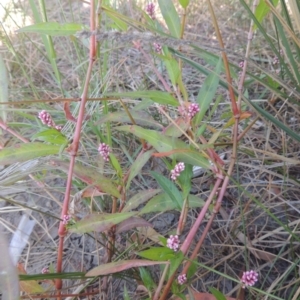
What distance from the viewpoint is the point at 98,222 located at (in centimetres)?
72

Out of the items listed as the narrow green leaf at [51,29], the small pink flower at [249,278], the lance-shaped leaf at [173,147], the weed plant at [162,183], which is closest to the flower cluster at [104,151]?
the weed plant at [162,183]

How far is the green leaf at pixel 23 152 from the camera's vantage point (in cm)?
74

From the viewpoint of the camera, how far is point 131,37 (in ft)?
1.86

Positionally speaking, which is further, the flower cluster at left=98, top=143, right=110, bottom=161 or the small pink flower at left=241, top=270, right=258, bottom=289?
the flower cluster at left=98, top=143, right=110, bottom=161

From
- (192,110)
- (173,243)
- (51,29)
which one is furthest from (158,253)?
(51,29)

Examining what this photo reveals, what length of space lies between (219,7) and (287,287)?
139cm

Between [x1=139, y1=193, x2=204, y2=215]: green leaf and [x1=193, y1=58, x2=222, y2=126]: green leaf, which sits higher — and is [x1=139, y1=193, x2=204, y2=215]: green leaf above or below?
below

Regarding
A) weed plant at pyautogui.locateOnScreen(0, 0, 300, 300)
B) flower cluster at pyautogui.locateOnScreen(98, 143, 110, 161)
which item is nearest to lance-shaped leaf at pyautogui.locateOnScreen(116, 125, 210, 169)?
weed plant at pyautogui.locateOnScreen(0, 0, 300, 300)

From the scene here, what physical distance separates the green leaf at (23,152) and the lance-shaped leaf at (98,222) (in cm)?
14

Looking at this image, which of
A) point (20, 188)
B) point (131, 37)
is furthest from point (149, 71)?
point (131, 37)

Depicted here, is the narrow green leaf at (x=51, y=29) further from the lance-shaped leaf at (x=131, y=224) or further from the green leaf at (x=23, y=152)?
the lance-shaped leaf at (x=131, y=224)

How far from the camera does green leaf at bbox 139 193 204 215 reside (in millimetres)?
775

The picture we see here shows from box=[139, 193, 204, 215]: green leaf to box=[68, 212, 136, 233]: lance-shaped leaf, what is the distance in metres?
0.06

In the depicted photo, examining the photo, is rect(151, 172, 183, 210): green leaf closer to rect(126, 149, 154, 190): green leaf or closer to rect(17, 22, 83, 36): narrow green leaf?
rect(126, 149, 154, 190): green leaf
